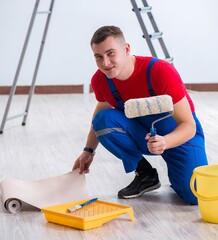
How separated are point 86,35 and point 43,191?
14.4ft

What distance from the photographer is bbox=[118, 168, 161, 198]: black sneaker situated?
3.12 m

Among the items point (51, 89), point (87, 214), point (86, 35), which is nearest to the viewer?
point (87, 214)

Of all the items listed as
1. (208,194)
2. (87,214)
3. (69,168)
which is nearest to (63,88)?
(69,168)

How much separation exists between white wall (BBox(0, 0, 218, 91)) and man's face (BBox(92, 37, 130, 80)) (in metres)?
4.33

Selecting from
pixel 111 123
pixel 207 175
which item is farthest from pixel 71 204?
pixel 207 175

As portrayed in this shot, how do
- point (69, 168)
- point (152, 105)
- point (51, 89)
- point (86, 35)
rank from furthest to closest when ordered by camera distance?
point (51, 89)
point (86, 35)
point (69, 168)
point (152, 105)

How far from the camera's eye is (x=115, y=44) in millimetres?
2816

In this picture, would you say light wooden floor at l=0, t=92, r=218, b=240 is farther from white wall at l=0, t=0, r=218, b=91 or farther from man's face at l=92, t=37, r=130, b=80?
man's face at l=92, t=37, r=130, b=80

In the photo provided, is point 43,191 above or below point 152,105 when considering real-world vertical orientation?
below

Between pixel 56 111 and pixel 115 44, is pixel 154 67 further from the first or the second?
pixel 56 111

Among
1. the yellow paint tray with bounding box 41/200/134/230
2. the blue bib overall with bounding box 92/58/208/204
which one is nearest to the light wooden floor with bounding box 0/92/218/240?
the yellow paint tray with bounding box 41/200/134/230

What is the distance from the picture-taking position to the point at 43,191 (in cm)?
302

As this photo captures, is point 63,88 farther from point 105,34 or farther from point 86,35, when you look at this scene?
point 105,34

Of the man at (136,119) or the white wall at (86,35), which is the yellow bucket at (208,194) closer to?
the man at (136,119)
